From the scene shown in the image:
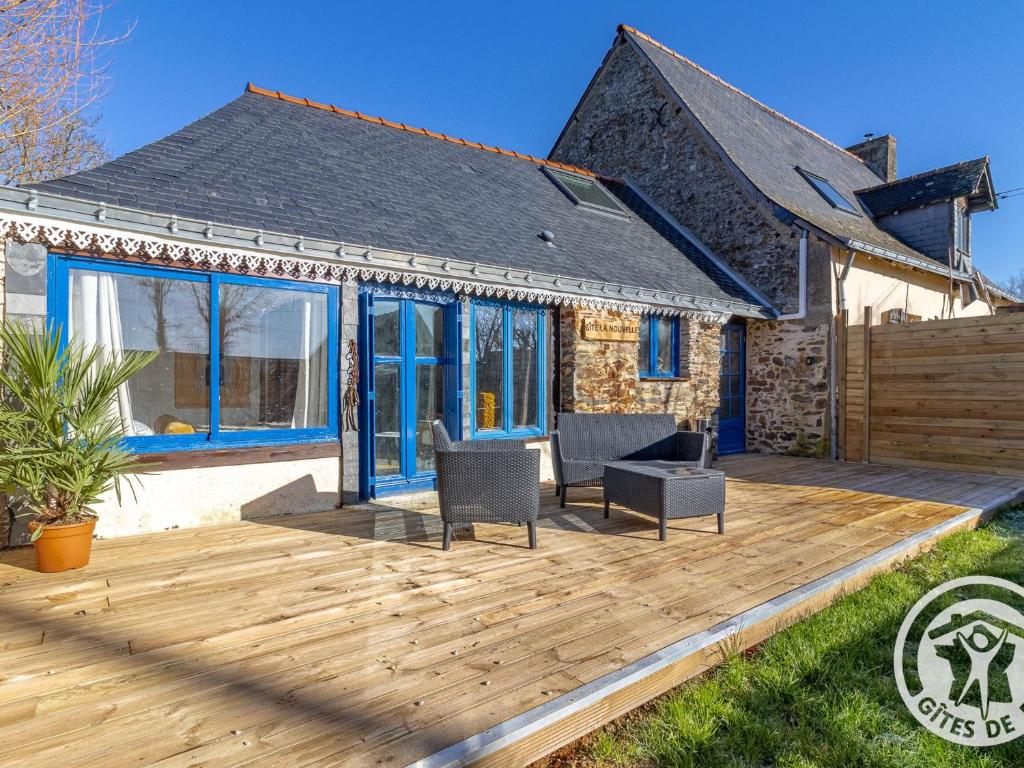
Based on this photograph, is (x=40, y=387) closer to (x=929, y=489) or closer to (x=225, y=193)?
(x=225, y=193)

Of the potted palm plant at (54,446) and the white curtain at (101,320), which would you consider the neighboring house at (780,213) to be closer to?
the white curtain at (101,320)

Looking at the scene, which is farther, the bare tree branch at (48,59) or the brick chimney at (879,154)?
the brick chimney at (879,154)

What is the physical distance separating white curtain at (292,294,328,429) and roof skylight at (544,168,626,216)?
604cm

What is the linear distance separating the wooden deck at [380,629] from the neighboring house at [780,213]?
5073mm

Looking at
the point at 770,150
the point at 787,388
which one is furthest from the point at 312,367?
the point at 770,150

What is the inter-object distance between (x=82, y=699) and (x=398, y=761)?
1473 millimetres

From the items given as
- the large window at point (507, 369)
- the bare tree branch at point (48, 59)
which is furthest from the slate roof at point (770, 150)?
the bare tree branch at point (48, 59)

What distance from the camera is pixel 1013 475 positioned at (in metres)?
7.63

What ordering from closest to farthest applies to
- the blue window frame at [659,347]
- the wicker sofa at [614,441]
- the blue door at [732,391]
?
the wicker sofa at [614,441], the blue window frame at [659,347], the blue door at [732,391]

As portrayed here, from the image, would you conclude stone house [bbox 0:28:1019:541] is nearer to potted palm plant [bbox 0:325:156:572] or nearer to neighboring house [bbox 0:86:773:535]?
neighboring house [bbox 0:86:773:535]

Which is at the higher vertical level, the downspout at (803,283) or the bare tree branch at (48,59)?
the bare tree branch at (48,59)

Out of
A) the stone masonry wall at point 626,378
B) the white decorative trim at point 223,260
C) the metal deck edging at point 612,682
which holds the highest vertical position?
the white decorative trim at point 223,260

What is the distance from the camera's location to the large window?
6.94m

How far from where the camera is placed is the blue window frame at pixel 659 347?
857 centimetres
